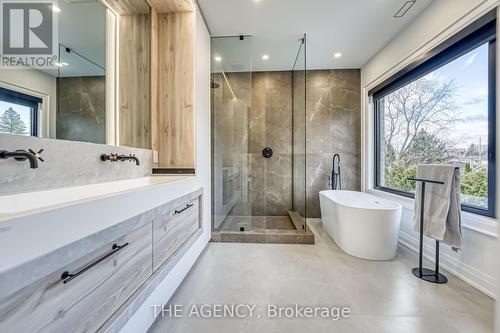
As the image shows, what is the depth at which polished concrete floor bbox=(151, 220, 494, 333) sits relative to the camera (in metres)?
Answer: 1.47

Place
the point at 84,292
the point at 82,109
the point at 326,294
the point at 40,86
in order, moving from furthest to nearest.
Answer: the point at 326,294 → the point at 82,109 → the point at 40,86 → the point at 84,292

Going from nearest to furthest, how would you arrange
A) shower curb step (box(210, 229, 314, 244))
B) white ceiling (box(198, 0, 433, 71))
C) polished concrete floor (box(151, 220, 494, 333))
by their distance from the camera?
1. polished concrete floor (box(151, 220, 494, 333))
2. white ceiling (box(198, 0, 433, 71))
3. shower curb step (box(210, 229, 314, 244))

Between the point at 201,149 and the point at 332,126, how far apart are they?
2572 mm

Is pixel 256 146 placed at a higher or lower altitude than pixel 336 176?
higher

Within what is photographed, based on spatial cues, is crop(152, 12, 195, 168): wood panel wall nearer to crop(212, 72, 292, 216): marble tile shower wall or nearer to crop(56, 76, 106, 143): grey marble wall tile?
crop(56, 76, 106, 143): grey marble wall tile

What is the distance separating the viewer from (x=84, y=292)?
31.4 inches

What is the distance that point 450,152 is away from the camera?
2.32 metres

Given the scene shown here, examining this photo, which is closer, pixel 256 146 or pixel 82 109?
pixel 82 109

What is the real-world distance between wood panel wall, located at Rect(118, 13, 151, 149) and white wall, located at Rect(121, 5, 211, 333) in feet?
1.60

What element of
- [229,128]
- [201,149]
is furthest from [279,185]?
[201,149]

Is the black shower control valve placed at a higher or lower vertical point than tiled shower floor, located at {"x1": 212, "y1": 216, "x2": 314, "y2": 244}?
higher

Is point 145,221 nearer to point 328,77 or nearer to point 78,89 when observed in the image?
point 78,89

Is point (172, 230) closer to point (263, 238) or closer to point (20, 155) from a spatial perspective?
point (20, 155)

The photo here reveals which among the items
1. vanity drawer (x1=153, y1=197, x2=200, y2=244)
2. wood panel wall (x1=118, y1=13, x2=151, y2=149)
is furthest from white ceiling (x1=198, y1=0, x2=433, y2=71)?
vanity drawer (x1=153, y1=197, x2=200, y2=244)
